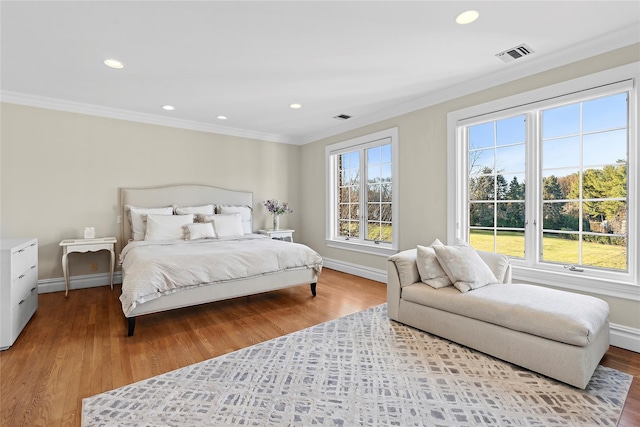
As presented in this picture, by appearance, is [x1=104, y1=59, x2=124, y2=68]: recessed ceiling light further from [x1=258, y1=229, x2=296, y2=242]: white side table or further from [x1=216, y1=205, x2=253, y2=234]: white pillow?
[x1=258, y1=229, x2=296, y2=242]: white side table

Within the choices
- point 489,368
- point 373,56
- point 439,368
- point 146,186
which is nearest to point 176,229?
point 146,186

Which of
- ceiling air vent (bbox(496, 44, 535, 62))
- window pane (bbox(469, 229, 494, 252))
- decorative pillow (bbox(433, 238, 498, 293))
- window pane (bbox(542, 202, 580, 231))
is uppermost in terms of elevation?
ceiling air vent (bbox(496, 44, 535, 62))

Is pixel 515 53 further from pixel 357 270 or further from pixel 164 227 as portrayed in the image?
pixel 164 227

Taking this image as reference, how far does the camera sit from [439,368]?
2.14m

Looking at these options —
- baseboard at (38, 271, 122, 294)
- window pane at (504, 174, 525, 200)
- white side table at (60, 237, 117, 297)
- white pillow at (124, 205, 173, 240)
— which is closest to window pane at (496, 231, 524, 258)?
window pane at (504, 174, 525, 200)

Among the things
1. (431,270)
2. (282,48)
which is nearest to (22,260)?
(282,48)

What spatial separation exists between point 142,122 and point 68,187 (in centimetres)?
135

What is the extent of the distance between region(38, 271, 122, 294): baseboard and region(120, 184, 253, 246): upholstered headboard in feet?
1.75

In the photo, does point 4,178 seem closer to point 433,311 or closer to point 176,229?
point 176,229

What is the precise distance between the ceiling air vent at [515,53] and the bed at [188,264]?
2.87 m

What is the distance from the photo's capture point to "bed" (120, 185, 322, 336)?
8.95ft

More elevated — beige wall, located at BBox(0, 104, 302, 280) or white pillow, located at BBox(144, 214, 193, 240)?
beige wall, located at BBox(0, 104, 302, 280)

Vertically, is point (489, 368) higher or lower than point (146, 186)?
lower

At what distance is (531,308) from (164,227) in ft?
13.4
